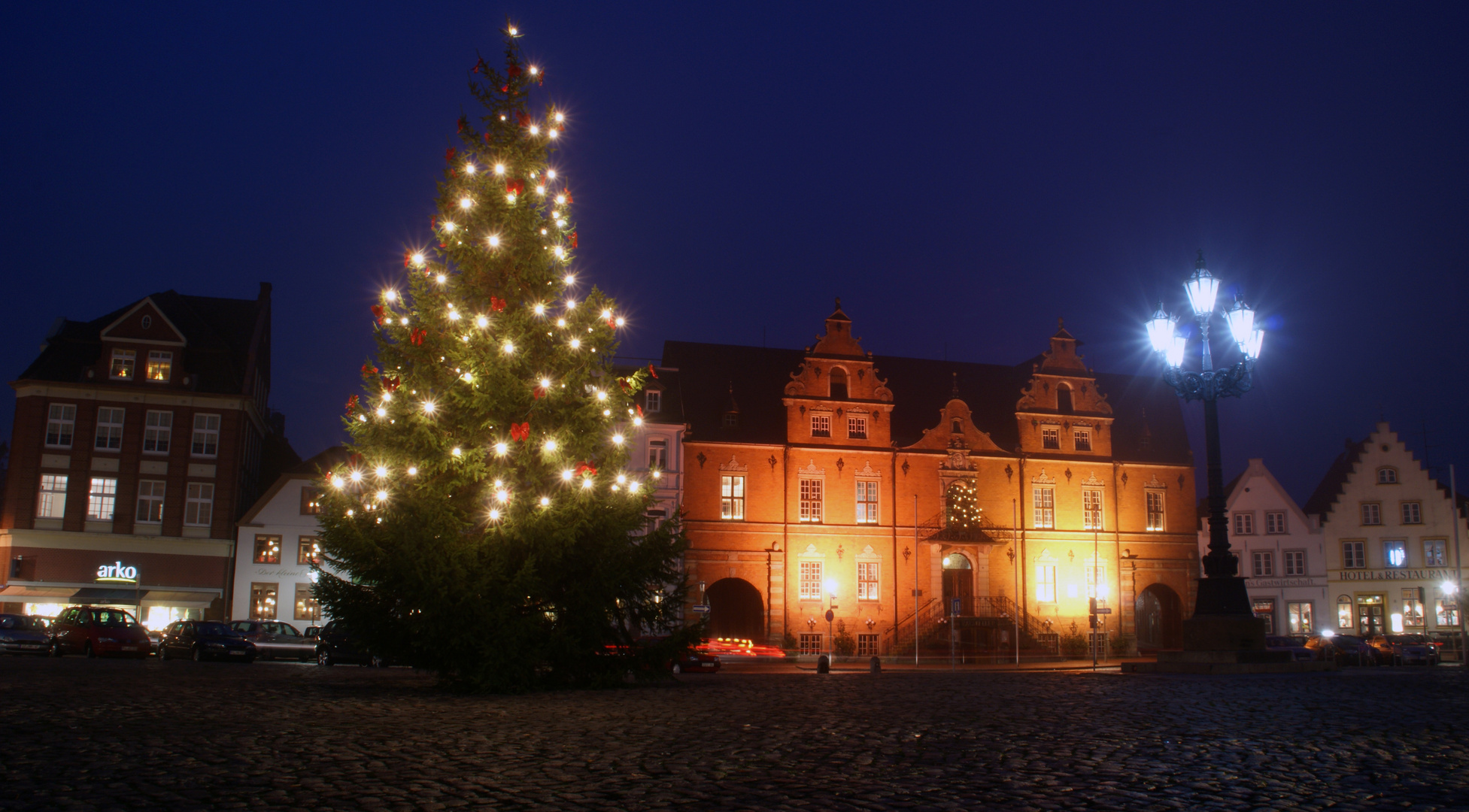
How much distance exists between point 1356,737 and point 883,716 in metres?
4.63

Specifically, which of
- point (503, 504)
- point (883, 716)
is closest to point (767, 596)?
point (503, 504)

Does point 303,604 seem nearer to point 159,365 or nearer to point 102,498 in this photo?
point 102,498

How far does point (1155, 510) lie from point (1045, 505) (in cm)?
612

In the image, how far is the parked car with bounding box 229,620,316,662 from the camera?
1368 inches

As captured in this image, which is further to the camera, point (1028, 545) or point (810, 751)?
point (1028, 545)

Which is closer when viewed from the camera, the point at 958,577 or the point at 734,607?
the point at 734,607

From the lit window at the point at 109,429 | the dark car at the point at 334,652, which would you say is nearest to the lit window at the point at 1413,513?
the dark car at the point at 334,652

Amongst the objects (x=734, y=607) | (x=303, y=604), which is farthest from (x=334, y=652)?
(x=734, y=607)

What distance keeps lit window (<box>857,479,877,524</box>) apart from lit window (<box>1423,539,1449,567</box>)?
101 feet

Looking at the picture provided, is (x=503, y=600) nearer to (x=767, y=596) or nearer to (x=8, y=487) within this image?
(x=767, y=596)

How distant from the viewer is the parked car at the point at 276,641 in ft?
114

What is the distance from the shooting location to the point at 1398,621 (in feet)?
179

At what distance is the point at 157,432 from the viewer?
153 feet

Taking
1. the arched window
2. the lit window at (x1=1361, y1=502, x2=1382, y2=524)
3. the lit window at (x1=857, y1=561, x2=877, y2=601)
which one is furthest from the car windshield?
the lit window at (x1=1361, y1=502, x2=1382, y2=524)
